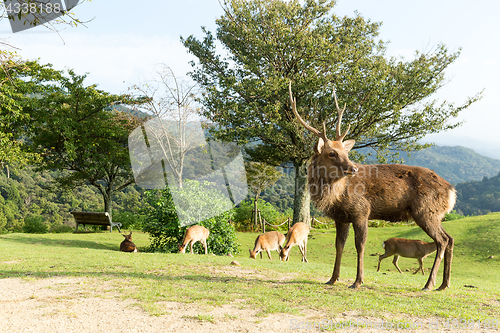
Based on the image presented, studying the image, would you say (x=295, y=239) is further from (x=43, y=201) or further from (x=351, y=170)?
(x=43, y=201)

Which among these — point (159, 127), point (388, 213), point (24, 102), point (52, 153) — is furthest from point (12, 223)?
point (388, 213)

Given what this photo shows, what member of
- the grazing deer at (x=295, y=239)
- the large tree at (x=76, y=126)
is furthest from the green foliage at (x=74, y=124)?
the grazing deer at (x=295, y=239)

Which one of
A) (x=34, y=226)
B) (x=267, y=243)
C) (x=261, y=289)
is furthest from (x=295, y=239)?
(x=34, y=226)

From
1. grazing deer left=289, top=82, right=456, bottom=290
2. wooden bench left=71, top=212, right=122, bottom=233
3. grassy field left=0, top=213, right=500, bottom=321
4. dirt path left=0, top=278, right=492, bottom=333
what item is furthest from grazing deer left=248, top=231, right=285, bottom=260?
wooden bench left=71, top=212, right=122, bottom=233

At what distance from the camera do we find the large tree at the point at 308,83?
635 inches

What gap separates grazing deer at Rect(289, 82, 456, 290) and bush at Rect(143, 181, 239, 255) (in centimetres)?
661

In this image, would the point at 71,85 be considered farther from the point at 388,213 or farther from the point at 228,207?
the point at 388,213

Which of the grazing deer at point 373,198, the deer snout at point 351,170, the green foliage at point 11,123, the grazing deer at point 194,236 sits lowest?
the grazing deer at point 194,236

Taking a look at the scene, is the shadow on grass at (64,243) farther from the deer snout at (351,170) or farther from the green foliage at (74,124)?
the deer snout at (351,170)

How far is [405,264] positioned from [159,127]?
36.5 ft

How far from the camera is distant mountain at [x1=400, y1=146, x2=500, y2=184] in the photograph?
95125 millimetres

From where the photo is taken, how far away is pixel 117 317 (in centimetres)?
375

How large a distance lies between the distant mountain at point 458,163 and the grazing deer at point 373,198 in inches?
3616

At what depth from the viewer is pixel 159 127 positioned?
570 inches
